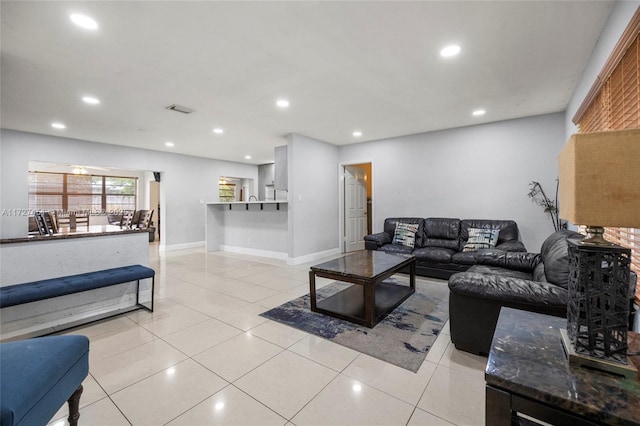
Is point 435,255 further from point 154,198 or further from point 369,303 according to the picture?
point 154,198

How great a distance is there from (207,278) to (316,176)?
2.93 m

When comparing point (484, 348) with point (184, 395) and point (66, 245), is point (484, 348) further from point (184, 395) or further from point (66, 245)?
point (66, 245)

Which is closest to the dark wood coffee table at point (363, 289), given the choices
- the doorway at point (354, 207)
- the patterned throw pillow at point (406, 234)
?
the patterned throw pillow at point (406, 234)

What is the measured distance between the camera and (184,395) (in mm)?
1708

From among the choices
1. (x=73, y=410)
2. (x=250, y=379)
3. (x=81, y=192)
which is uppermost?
(x=81, y=192)

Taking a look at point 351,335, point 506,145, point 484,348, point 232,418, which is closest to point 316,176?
point 506,145

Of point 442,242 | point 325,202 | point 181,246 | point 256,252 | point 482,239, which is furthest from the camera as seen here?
point 181,246

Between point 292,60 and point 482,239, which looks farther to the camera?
point 482,239

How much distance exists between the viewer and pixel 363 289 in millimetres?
3070

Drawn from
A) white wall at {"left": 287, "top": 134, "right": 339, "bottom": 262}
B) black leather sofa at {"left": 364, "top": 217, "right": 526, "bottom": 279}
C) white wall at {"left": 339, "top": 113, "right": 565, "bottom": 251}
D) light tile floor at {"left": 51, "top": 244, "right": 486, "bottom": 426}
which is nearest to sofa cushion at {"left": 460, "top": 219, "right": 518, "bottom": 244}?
black leather sofa at {"left": 364, "top": 217, "right": 526, "bottom": 279}

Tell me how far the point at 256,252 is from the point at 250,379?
4.75m

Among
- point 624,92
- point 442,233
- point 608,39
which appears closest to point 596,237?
point 624,92

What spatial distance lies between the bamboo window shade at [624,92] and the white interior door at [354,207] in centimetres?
452

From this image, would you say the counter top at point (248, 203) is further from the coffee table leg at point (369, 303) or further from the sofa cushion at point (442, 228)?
the coffee table leg at point (369, 303)
